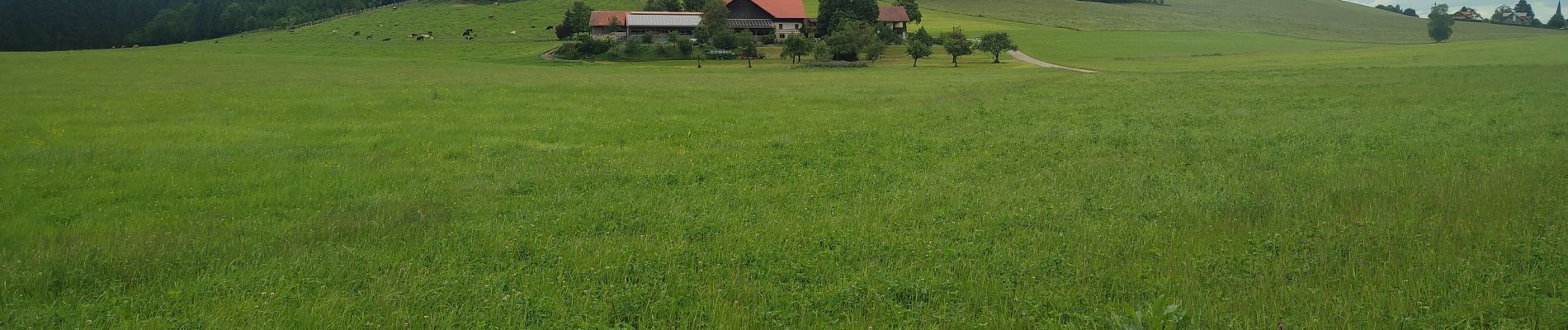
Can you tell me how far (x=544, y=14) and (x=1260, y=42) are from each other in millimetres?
101318

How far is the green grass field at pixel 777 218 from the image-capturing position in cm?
618

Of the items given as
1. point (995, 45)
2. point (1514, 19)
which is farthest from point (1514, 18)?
point (995, 45)

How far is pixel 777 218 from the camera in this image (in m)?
9.18

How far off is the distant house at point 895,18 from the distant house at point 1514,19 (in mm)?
123064

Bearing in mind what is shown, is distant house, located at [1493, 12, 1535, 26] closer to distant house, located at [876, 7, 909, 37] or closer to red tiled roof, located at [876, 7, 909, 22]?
distant house, located at [876, 7, 909, 37]

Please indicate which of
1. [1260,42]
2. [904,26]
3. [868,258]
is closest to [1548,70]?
[868,258]

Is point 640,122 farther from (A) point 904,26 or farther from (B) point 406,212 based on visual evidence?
(A) point 904,26

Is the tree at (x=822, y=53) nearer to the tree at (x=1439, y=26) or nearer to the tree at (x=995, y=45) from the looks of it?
the tree at (x=995, y=45)

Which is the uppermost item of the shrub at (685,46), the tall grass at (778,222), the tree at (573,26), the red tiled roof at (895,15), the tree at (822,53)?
the red tiled roof at (895,15)

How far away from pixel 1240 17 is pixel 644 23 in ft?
347

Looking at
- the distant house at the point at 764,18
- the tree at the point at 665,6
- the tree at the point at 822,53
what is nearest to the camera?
the tree at the point at 822,53

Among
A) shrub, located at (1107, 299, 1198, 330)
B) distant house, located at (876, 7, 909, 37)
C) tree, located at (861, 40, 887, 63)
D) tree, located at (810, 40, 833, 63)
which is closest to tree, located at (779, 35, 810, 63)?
tree, located at (810, 40, 833, 63)

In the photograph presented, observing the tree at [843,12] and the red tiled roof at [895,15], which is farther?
the red tiled roof at [895,15]

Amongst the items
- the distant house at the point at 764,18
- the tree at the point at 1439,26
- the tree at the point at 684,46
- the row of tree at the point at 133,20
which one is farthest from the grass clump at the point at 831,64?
the row of tree at the point at 133,20
